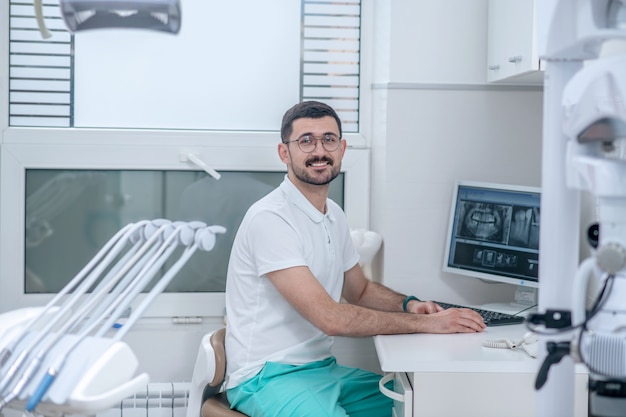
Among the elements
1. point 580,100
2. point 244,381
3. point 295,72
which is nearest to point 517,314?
point 244,381

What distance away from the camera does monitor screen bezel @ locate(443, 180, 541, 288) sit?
2.84 metres

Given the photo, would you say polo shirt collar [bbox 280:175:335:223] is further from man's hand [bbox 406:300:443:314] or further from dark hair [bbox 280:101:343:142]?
man's hand [bbox 406:300:443:314]

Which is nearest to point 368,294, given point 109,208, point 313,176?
point 313,176

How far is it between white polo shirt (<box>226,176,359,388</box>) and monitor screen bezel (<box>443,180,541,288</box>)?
0.58 meters

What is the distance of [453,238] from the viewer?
304 centimetres

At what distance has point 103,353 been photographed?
1521 millimetres

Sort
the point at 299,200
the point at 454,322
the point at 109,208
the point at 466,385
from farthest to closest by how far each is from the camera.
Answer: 1. the point at 109,208
2. the point at 299,200
3. the point at 454,322
4. the point at 466,385

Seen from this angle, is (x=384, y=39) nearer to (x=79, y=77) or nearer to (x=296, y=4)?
(x=296, y=4)

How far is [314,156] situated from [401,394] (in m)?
0.79

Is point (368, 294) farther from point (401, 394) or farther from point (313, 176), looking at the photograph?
point (401, 394)

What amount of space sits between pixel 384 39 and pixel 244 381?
1.35m

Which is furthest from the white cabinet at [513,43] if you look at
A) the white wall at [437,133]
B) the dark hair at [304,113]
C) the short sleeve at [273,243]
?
the short sleeve at [273,243]

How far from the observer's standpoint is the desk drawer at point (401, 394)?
6.96 ft

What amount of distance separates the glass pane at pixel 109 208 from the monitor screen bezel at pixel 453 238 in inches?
27.1
